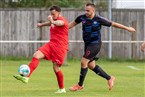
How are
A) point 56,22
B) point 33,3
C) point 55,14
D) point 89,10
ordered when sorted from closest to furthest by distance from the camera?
point 56,22 < point 55,14 < point 89,10 < point 33,3

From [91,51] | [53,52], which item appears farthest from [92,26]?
[53,52]

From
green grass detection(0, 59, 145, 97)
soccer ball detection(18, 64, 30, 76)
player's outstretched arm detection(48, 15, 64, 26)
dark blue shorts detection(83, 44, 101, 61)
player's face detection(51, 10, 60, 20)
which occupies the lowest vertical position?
green grass detection(0, 59, 145, 97)

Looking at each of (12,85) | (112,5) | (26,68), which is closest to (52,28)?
(26,68)

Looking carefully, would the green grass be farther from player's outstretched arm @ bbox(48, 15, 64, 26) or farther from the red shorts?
player's outstretched arm @ bbox(48, 15, 64, 26)

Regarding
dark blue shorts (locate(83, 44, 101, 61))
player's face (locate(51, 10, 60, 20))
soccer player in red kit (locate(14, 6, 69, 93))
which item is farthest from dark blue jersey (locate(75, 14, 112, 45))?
player's face (locate(51, 10, 60, 20))

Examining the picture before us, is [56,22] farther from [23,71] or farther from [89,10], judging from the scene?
[23,71]

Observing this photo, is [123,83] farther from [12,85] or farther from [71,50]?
[71,50]

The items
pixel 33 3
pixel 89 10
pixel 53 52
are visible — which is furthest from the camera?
pixel 33 3

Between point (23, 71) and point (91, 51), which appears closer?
point (23, 71)

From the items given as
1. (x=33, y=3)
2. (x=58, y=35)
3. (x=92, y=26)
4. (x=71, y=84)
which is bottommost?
(x=71, y=84)

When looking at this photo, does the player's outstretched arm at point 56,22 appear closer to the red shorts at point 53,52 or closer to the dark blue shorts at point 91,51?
the red shorts at point 53,52

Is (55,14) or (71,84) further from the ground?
(55,14)

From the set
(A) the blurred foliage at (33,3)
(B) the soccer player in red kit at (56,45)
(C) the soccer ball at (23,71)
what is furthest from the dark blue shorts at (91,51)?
(A) the blurred foliage at (33,3)

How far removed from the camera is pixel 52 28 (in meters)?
13.8
